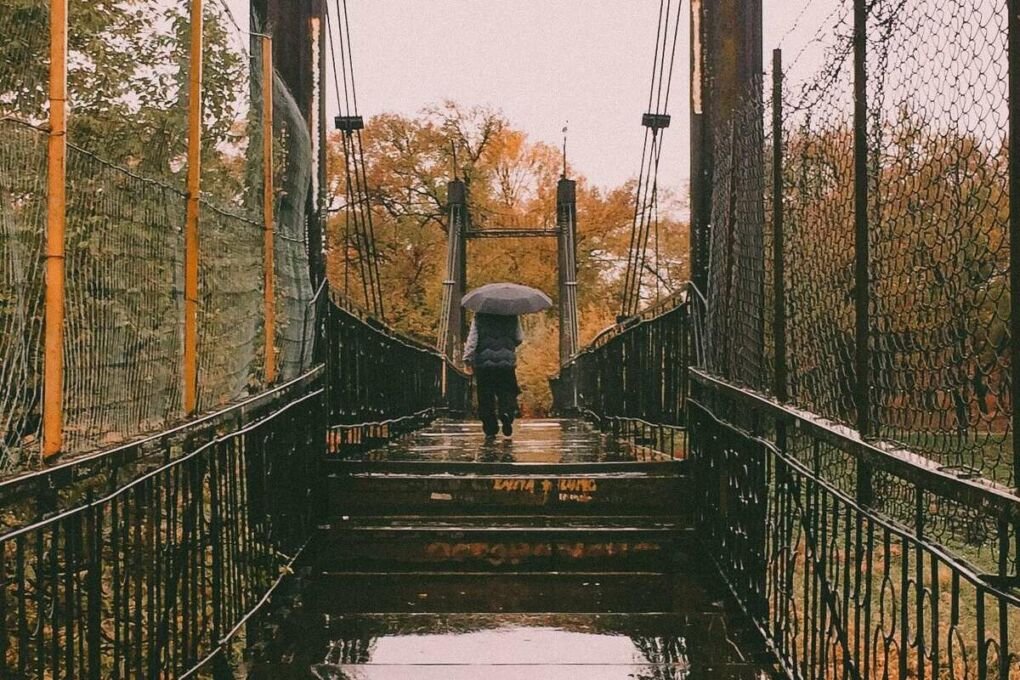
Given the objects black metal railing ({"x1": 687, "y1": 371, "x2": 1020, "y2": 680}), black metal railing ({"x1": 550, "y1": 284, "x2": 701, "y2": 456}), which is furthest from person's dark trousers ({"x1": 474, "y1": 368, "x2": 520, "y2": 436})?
black metal railing ({"x1": 687, "y1": 371, "x2": 1020, "y2": 680})

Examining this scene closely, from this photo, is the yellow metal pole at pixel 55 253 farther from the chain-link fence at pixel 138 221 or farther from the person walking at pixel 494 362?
the person walking at pixel 494 362

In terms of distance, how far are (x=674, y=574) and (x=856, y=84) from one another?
121 inches

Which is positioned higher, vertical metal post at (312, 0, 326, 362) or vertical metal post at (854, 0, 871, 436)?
vertical metal post at (312, 0, 326, 362)

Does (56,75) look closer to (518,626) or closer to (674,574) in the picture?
(518,626)

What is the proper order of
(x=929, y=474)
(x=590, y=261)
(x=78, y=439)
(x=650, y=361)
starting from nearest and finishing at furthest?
1. (x=929, y=474)
2. (x=78, y=439)
3. (x=650, y=361)
4. (x=590, y=261)

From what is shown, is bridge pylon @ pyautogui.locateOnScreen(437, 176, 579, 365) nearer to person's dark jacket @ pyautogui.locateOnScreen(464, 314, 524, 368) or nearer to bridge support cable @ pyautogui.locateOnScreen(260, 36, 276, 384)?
person's dark jacket @ pyautogui.locateOnScreen(464, 314, 524, 368)

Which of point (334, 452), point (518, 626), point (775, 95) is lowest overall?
point (518, 626)

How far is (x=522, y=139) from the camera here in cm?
3922

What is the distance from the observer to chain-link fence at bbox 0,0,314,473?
2.85 metres

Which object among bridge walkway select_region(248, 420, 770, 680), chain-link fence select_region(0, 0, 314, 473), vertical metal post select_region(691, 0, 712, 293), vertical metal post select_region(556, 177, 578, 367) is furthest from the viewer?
vertical metal post select_region(556, 177, 578, 367)

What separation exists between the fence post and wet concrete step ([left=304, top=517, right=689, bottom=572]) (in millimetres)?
2716

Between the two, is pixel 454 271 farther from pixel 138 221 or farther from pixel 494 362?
pixel 138 221

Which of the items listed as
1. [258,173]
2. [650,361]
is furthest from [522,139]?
[258,173]

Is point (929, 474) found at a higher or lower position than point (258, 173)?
lower
